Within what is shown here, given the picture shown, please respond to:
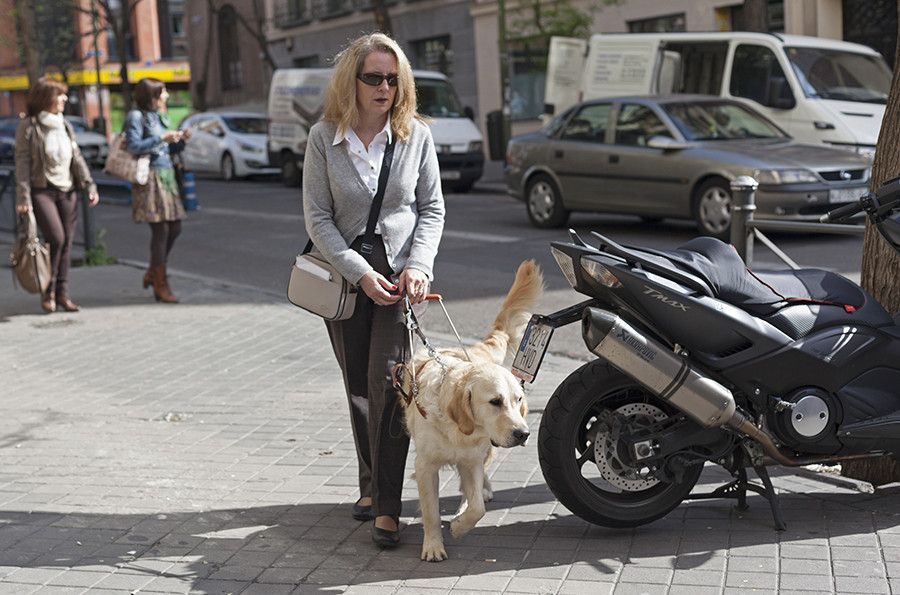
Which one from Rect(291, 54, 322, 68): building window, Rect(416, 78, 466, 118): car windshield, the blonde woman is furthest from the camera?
Rect(291, 54, 322, 68): building window

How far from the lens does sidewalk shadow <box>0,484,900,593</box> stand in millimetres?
4410

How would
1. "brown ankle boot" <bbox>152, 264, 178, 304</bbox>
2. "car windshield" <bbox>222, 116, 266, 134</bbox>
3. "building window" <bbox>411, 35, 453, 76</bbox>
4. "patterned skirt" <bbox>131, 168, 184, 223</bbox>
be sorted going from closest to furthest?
"patterned skirt" <bbox>131, 168, 184, 223</bbox>
"brown ankle boot" <bbox>152, 264, 178, 304</bbox>
"car windshield" <bbox>222, 116, 266, 134</bbox>
"building window" <bbox>411, 35, 453, 76</bbox>

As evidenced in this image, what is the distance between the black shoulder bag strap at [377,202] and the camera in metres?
4.68

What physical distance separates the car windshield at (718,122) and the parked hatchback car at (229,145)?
14829 mm

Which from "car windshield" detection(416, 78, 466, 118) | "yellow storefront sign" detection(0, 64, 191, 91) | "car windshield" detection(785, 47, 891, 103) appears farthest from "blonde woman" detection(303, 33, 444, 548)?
"yellow storefront sign" detection(0, 64, 191, 91)

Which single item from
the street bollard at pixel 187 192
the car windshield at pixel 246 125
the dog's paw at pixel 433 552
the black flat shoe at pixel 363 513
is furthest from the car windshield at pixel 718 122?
the car windshield at pixel 246 125

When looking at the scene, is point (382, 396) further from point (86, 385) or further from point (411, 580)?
point (86, 385)

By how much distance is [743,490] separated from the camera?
4836 millimetres

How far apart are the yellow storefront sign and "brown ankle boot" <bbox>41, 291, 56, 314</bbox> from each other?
2110 inches

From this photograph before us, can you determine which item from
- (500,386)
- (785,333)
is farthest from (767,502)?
(500,386)

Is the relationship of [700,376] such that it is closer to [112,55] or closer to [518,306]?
[518,306]

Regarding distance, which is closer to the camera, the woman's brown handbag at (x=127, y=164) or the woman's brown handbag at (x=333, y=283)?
the woman's brown handbag at (x=333, y=283)

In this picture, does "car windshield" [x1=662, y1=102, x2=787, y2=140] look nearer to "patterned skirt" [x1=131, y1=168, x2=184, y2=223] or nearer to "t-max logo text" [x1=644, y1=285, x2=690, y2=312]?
"patterned skirt" [x1=131, y1=168, x2=184, y2=223]

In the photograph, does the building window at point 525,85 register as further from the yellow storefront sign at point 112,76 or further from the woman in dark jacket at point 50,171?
the yellow storefront sign at point 112,76
